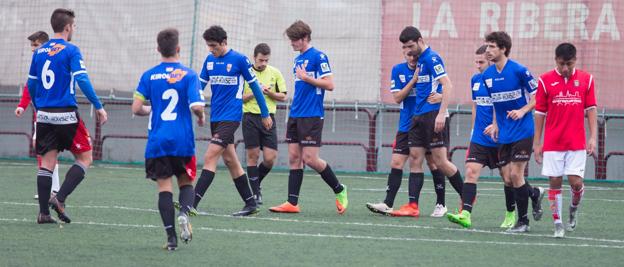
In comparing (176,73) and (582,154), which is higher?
(176,73)

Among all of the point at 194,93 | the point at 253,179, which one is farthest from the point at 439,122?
the point at 194,93

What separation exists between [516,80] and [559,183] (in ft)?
3.33

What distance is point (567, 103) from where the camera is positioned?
9.88m

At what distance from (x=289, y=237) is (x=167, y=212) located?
4.43 feet

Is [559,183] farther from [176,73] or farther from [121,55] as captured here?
[121,55]

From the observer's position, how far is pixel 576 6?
63.2ft

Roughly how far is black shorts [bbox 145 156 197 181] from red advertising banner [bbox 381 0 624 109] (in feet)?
37.6

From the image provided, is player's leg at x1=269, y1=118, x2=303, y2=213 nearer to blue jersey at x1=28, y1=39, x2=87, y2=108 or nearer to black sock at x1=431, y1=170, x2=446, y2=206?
black sock at x1=431, y1=170, x2=446, y2=206

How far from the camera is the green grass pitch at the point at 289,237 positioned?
8.07m

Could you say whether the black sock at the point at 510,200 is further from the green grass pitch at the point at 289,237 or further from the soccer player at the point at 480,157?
the green grass pitch at the point at 289,237

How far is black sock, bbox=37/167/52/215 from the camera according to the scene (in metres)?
10.0

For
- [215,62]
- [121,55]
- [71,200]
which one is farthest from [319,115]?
[121,55]

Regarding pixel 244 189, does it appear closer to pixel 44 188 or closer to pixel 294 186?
pixel 294 186

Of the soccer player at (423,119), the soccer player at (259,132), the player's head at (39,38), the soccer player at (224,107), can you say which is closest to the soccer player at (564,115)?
the soccer player at (423,119)
